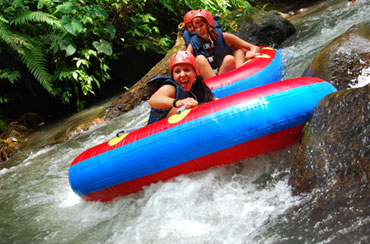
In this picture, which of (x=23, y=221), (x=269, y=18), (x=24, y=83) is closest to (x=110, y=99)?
(x=24, y=83)

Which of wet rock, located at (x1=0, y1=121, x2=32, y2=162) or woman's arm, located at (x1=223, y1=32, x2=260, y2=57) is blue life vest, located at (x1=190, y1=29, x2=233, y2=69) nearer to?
woman's arm, located at (x1=223, y1=32, x2=260, y2=57)

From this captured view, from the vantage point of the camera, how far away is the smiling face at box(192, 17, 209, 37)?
4.80 metres

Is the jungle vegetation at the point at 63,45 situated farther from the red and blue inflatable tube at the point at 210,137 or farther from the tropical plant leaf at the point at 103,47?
the red and blue inflatable tube at the point at 210,137

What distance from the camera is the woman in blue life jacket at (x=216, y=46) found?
4.79 m

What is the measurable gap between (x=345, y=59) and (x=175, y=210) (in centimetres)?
225

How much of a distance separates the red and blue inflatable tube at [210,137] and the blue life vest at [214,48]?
2.29 metres

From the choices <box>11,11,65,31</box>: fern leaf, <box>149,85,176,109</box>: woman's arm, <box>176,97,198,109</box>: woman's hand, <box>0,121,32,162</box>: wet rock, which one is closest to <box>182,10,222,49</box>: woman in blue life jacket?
<box>149,85,176,109</box>: woman's arm

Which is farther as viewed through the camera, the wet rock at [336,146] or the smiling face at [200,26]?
the smiling face at [200,26]

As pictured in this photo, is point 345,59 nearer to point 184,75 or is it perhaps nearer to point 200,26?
point 184,75

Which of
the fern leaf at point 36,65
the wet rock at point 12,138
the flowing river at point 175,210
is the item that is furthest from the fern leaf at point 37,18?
the flowing river at point 175,210

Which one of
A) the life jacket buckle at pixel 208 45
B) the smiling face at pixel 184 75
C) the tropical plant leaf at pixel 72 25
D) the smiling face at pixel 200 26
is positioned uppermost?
the tropical plant leaf at pixel 72 25

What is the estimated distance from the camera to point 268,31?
7113 millimetres

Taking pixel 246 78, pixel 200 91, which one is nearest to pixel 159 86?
pixel 200 91

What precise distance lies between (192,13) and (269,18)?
2.98m
